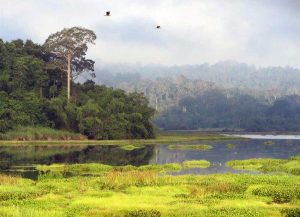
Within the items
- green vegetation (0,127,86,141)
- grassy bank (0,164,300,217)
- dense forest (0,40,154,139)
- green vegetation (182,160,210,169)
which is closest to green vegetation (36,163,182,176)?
green vegetation (182,160,210,169)

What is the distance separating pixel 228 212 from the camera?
34.4m

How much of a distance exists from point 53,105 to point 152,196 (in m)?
108

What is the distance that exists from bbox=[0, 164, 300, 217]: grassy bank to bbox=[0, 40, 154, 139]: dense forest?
289 ft

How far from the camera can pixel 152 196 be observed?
4131 centimetres

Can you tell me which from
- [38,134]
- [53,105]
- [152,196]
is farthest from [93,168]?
[53,105]

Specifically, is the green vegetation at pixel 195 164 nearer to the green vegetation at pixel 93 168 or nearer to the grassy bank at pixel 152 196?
the green vegetation at pixel 93 168

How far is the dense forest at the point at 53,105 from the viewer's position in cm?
14162

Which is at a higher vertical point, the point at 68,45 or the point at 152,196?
the point at 68,45

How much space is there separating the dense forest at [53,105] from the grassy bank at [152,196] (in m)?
88.1

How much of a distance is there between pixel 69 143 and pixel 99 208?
9721 centimetres

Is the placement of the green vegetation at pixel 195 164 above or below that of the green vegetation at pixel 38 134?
below

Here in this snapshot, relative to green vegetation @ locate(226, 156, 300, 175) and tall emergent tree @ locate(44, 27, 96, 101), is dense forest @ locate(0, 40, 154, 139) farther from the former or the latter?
green vegetation @ locate(226, 156, 300, 175)

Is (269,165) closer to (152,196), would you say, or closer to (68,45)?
(152,196)

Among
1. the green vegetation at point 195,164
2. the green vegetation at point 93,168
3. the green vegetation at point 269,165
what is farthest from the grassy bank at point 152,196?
the green vegetation at point 195,164
